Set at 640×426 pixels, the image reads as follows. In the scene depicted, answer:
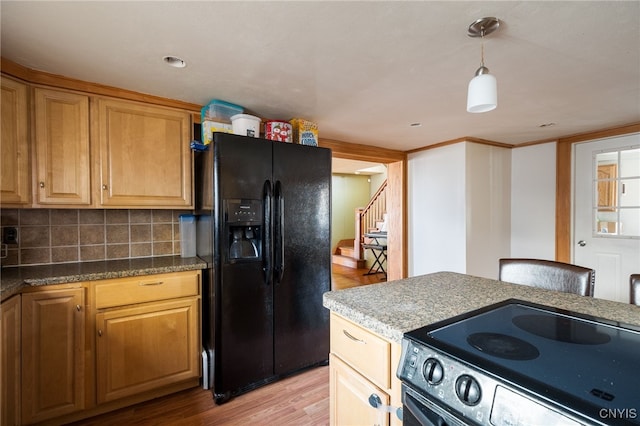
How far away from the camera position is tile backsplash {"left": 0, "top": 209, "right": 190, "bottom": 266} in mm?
1959

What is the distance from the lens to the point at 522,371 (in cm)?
66

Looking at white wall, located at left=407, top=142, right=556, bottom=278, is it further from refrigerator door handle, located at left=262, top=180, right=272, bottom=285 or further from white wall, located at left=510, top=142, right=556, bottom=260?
refrigerator door handle, located at left=262, top=180, right=272, bottom=285

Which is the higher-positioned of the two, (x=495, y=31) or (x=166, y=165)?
(x=495, y=31)

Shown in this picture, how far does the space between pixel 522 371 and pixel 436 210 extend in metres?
3.23

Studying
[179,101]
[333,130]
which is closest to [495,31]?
[333,130]

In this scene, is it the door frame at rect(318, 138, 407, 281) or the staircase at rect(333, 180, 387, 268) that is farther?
the staircase at rect(333, 180, 387, 268)

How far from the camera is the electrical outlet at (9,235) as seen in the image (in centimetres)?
189

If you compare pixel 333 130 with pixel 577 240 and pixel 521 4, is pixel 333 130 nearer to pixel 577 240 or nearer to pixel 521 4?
pixel 521 4

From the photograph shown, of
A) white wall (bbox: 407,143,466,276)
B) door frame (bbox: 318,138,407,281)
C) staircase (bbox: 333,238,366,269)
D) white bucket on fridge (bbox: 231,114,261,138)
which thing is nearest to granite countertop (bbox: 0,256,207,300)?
white bucket on fridge (bbox: 231,114,261,138)

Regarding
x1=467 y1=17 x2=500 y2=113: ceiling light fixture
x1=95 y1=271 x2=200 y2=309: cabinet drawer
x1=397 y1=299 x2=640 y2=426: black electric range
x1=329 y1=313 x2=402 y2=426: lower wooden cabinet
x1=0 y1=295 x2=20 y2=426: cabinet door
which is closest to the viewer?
x1=397 y1=299 x2=640 y2=426: black electric range

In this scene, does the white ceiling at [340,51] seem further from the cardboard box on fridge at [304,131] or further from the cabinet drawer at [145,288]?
the cabinet drawer at [145,288]

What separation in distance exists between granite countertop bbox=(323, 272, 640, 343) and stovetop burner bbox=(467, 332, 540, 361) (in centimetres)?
16

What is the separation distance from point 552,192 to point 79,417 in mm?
4750

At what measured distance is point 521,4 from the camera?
1194 millimetres
